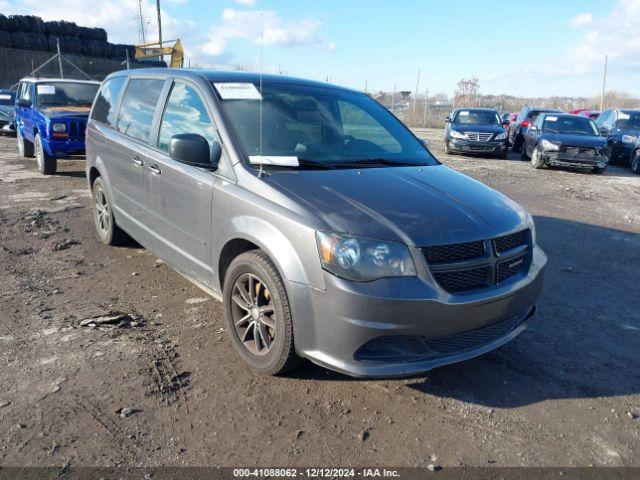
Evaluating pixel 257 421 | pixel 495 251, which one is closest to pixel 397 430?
pixel 257 421

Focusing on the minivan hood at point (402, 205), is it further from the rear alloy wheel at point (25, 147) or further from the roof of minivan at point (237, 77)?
the rear alloy wheel at point (25, 147)

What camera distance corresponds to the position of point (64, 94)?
1084 centimetres

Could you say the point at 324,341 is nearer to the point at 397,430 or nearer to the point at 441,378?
the point at 397,430

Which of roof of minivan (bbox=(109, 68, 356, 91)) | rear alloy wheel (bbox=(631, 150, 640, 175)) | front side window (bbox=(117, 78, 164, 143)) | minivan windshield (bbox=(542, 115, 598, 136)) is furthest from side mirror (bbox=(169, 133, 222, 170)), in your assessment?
rear alloy wheel (bbox=(631, 150, 640, 175))

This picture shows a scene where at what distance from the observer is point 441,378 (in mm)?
3260

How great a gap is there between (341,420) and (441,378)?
81 centimetres

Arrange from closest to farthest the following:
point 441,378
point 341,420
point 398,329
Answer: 1. point 398,329
2. point 341,420
3. point 441,378

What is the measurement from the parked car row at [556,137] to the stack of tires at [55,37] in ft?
62.7

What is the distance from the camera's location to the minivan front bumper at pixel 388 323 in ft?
8.55

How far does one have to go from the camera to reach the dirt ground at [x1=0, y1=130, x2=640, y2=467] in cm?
258

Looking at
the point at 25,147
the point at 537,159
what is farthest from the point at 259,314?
the point at 537,159

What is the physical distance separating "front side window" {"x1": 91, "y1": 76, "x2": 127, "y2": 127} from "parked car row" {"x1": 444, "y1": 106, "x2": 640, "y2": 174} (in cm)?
1168

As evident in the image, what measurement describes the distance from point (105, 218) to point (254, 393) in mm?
3538

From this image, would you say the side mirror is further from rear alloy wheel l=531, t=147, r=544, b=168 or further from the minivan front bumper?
rear alloy wheel l=531, t=147, r=544, b=168
